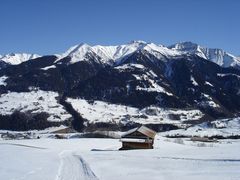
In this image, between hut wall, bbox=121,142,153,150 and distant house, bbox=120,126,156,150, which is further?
distant house, bbox=120,126,156,150

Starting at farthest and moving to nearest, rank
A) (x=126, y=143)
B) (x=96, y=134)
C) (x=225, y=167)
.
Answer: (x=96, y=134), (x=126, y=143), (x=225, y=167)

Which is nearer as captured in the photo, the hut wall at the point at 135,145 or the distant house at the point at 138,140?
the hut wall at the point at 135,145

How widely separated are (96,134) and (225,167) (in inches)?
5263

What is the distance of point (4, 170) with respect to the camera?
48750mm

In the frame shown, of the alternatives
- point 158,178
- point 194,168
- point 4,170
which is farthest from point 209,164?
point 4,170

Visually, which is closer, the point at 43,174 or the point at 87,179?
the point at 87,179

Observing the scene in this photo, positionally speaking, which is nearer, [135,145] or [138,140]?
[135,145]

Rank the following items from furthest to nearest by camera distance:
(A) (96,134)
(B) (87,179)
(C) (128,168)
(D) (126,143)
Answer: (A) (96,134) → (D) (126,143) → (C) (128,168) → (B) (87,179)

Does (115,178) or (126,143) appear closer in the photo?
(115,178)

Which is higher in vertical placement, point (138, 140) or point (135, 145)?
point (138, 140)

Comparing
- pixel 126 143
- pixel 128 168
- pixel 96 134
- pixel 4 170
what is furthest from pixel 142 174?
pixel 96 134

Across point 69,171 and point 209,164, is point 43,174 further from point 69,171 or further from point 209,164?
point 209,164

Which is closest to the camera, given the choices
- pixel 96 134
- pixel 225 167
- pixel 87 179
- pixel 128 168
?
pixel 87 179

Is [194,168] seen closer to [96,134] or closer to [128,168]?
[128,168]
